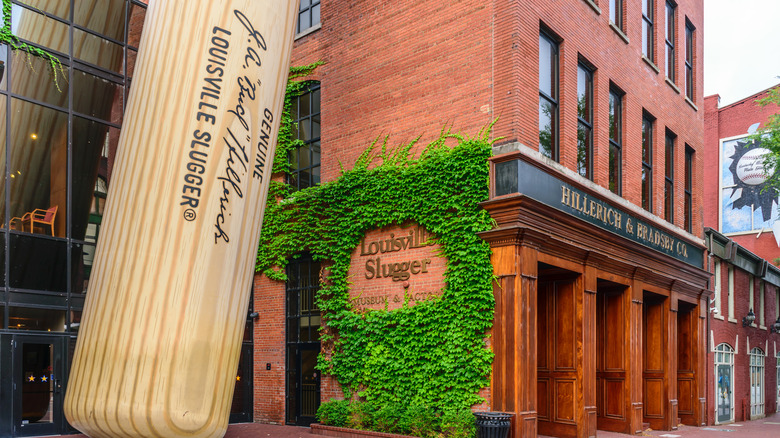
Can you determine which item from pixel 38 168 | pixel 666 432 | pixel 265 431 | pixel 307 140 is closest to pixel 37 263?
pixel 38 168

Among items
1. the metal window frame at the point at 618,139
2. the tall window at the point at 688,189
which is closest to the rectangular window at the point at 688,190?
the tall window at the point at 688,189

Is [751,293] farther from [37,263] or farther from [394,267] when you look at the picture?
[37,263]

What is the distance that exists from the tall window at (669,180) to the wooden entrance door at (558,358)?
6.38 metres

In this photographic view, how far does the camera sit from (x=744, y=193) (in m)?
40.7

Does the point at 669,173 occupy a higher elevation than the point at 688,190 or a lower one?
higher

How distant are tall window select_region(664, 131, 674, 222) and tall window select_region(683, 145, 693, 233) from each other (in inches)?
51.9

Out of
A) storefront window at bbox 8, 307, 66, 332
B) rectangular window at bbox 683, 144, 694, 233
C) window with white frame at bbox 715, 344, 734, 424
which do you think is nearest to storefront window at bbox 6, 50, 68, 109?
storefront window at bbox 8, 307, 66, 332

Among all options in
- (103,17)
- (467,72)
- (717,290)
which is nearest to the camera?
(467,72)

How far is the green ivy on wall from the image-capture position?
47.4 ft

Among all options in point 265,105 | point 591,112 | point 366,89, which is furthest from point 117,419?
point 591,112

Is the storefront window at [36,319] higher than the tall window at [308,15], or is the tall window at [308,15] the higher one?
the tall window at [308,15]

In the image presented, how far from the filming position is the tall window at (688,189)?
2288 centimetres

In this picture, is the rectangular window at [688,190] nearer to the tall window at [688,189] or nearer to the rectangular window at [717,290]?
the tall window at [688,189]

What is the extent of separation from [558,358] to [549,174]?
4182 millimetres
